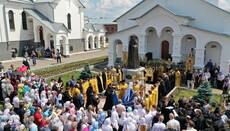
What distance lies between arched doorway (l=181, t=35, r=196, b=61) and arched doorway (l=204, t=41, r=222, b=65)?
1343 mm

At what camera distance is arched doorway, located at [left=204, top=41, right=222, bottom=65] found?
19.9m

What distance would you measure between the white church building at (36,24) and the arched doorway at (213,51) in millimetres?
21050

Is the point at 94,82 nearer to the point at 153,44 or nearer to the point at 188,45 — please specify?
the point at 153,44

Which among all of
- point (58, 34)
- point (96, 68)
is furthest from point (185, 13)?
point (58, 34)

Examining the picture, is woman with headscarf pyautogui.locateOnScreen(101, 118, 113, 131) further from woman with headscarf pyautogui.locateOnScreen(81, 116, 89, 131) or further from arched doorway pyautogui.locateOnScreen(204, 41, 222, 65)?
arched doorway pyautogui.locateOnScreen(204, 41, 222, 65)

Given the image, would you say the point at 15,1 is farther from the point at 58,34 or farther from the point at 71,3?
the point at 71,3

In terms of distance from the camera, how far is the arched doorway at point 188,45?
21.3m


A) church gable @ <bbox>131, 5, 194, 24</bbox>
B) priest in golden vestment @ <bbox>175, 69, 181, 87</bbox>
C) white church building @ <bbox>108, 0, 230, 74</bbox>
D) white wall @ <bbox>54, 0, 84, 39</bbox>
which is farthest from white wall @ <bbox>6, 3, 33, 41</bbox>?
priest in golden vestment @ <bbox>175, 69, 181, 87</bbox>

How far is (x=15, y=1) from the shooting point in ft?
92.9

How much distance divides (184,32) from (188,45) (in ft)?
8.56

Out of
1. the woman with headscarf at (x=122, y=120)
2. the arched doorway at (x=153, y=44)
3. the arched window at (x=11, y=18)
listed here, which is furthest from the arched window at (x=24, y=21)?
the woman with headscarf at (x=122, y=120)

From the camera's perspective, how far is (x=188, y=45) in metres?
21.8

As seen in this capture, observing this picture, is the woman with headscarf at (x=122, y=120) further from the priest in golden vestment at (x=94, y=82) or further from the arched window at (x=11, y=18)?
the arched window at (x=11, y=18)

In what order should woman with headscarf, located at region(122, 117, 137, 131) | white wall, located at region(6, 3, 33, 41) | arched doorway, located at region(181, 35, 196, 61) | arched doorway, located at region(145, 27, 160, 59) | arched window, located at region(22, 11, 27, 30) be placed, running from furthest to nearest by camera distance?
arched window, located at region(22, 11, 27, 30) → white wall, located at region(6, 3, 33, 41) → arched doorway, located at region(145, 27, 160, 59) → arched doorway, located at region(181, 35, 196, 61) → woman with headscarf, located at region(122, 117, 137, 131)
